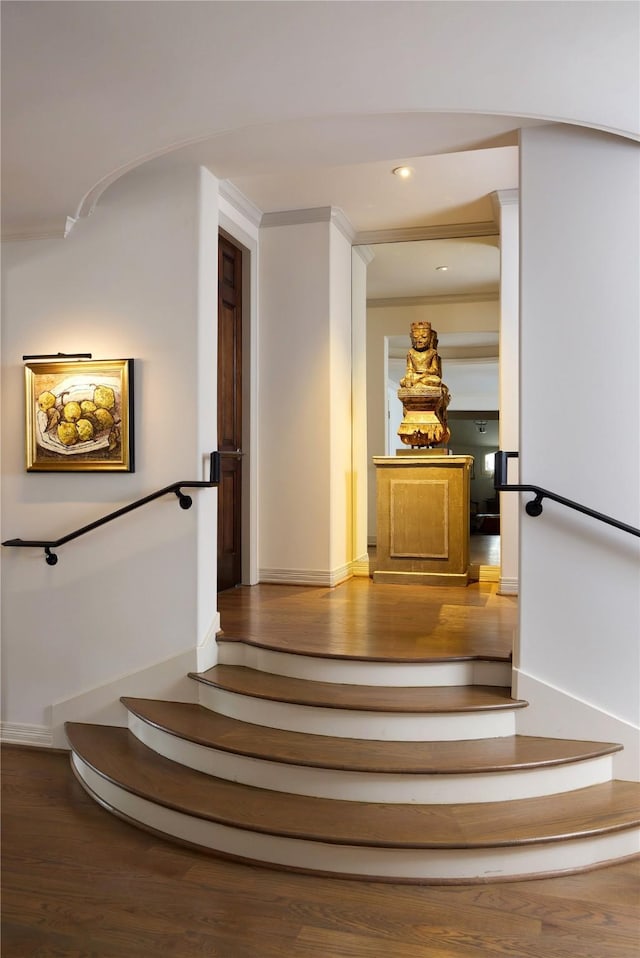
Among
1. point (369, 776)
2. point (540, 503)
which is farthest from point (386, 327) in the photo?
point (369, 776)

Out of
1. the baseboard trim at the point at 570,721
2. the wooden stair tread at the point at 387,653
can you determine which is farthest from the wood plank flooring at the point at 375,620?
the baseboard trim at the point at 570,721

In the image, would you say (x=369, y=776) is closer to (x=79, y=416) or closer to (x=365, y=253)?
(x=79, y=416)

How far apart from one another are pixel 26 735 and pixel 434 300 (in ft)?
18.5

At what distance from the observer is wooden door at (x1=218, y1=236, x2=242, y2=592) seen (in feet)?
17.4

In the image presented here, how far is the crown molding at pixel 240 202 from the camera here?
500cm

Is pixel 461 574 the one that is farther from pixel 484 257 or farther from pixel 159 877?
pixel 159 877

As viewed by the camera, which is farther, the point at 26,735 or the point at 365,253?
the point at 365,253

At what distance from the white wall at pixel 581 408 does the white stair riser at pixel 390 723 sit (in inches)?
11.0

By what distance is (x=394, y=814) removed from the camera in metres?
2.82

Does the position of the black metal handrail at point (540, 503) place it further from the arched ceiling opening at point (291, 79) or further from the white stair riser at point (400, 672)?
the arched ceiling opening at point (291, 79)

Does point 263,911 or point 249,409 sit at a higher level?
point 249,409

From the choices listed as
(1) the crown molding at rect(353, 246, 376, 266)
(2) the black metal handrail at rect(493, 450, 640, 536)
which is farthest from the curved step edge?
(1) the crown molding at rect(353, 246, 376, 266)

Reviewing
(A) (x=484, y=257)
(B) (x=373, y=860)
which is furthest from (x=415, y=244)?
(B) (x=373, y=860)

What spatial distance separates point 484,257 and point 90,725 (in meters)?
Result: 4.77
